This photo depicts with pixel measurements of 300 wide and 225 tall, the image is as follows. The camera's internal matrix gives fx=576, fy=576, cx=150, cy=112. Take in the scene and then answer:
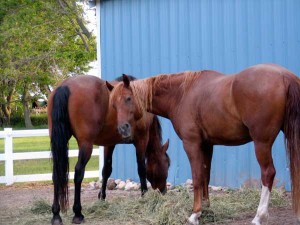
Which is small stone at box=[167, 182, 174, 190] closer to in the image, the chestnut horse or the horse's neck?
the chestnut horse

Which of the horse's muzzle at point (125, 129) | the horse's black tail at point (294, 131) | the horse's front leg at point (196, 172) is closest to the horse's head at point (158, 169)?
the horse's front leg at point (196, 172)

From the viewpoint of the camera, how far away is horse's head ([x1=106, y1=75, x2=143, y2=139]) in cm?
623

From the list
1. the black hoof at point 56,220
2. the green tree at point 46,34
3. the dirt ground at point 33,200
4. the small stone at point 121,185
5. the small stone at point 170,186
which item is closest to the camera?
the dirt ground at point 33,200

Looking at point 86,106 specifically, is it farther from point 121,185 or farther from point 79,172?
point 121,185

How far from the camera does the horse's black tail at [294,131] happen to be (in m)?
5.62

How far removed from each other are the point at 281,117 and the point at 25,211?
156 inches

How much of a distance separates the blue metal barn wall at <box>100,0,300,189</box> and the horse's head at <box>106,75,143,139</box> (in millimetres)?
3179

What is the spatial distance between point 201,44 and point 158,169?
2506 millimetres

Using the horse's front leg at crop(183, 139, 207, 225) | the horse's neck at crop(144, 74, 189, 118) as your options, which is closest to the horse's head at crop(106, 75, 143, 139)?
the horse's neck at crop(144, 74, 189, 118)

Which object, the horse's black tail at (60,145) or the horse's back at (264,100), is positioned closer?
the horse's back at (264,100)

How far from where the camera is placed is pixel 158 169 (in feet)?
27.2

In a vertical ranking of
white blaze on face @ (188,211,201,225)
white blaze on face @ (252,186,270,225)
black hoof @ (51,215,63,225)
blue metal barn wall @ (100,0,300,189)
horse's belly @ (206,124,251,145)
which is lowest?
black hoof @ (51,215,63,225)

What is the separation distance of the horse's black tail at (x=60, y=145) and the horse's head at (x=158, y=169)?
1.65m

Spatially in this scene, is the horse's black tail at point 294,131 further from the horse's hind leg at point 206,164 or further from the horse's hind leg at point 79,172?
the horse's hind leg at point 79,172
